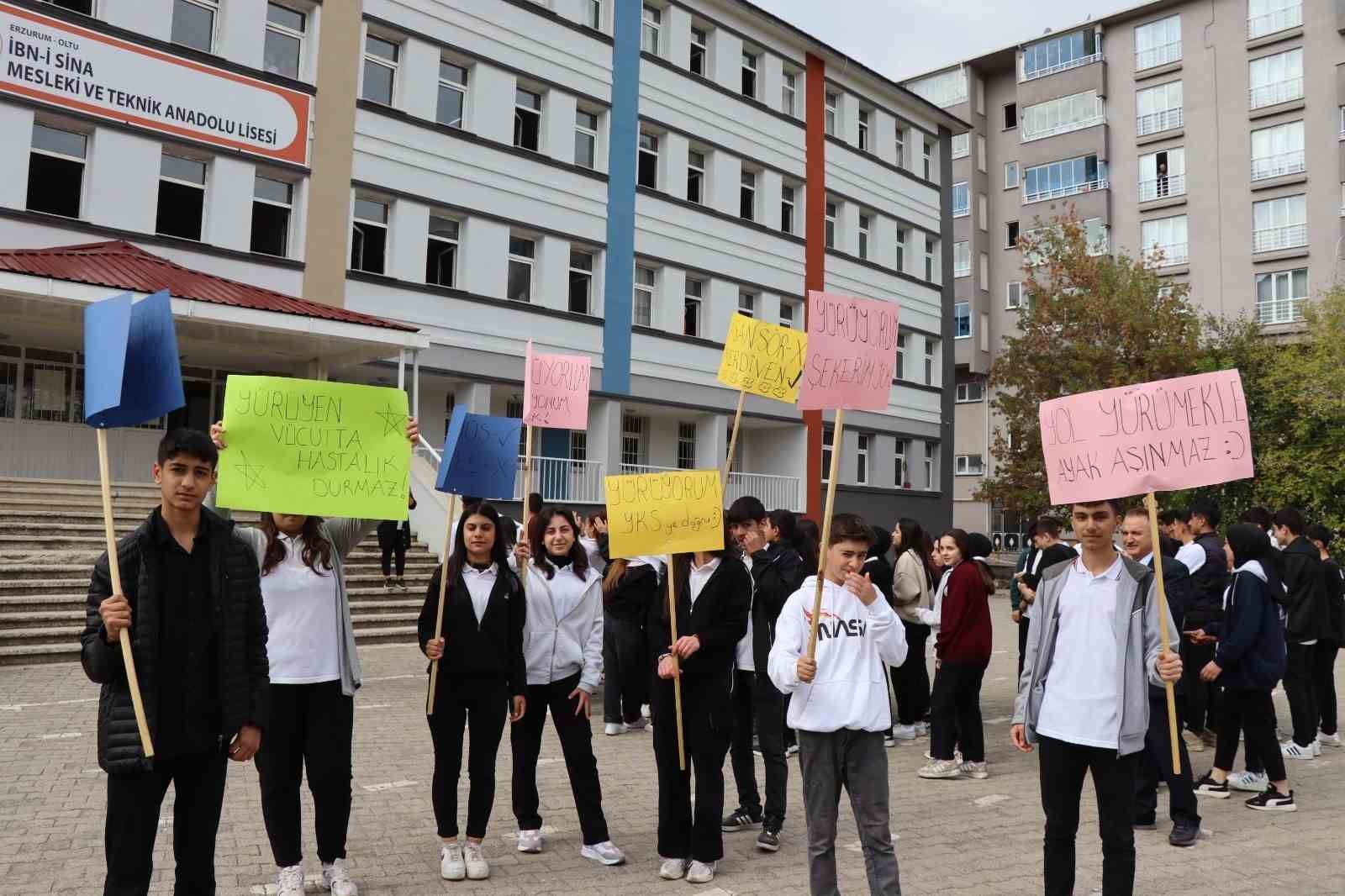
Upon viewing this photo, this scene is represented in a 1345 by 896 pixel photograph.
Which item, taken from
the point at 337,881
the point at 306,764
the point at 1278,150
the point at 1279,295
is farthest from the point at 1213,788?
the point at 1278,150

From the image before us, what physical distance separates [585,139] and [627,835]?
21.8 m

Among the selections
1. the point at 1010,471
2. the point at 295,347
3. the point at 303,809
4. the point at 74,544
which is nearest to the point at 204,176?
the point at 295,347

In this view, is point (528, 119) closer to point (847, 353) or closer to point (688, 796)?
point (847, 353)

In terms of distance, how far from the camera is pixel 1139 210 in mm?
43188

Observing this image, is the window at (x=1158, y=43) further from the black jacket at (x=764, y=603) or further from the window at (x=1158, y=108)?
the black jacket at (x=764, y=603)

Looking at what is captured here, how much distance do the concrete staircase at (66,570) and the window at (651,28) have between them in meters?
15.2

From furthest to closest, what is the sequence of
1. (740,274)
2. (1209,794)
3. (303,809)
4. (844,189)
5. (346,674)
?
(844,189) < (740,274) < (1209,794) < (303,809) < (346,674)

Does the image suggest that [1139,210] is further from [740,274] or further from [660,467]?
[660,467]

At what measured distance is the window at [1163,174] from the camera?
42062 millimetres

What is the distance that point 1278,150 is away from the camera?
39.6 metres

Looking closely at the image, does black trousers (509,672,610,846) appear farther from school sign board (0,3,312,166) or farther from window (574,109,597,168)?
window (574,109,597,168)

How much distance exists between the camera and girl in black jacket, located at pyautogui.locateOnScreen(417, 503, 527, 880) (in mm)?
5270

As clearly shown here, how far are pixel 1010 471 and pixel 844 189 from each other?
1004 cm

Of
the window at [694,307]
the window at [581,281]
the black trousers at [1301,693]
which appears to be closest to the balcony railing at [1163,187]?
the window at [694,307]
